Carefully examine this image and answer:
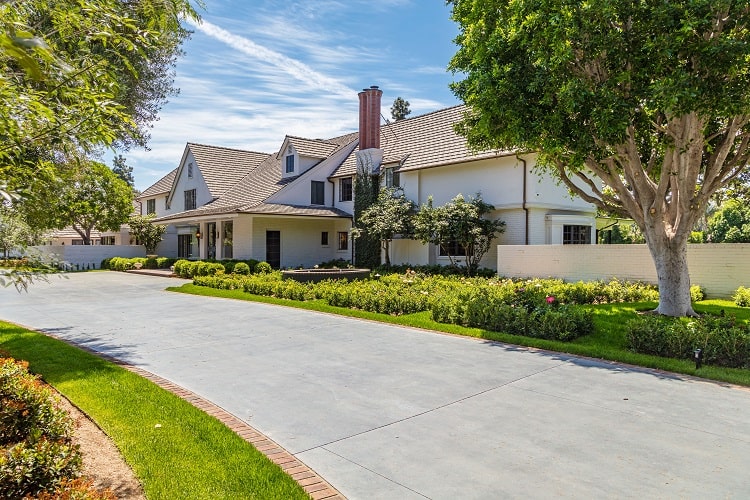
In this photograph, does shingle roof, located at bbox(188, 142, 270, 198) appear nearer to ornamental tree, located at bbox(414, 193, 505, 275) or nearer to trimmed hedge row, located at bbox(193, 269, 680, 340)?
trimmed hedge row, located at bbox(193, 269, 680, 340)

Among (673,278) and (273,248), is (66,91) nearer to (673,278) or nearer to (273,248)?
(673,278)

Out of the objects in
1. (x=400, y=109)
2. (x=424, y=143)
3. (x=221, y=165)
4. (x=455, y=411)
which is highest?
(x=400, y=109)

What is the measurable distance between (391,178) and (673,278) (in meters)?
17.2

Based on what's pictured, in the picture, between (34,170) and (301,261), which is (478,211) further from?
(34,170)

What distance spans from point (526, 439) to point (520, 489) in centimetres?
106

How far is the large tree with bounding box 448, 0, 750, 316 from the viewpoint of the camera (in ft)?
30.2

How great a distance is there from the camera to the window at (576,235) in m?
22.7

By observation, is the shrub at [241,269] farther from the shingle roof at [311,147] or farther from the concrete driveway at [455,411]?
the concrete driveway at [455,411]

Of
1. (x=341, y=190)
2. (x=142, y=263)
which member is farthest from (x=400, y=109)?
(x=142, y=263)

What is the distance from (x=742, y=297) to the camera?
44.4 feet

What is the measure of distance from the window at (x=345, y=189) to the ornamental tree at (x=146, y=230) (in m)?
15.1

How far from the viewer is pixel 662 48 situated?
939 centimetres

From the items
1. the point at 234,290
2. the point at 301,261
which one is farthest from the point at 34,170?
the point at 301,261

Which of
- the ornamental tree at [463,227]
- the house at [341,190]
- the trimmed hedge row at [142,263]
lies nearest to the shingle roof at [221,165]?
the house at [341,190]
